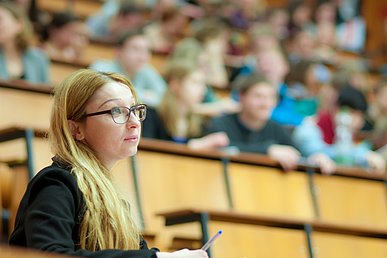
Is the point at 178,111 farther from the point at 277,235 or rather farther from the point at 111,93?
the point at 111,93

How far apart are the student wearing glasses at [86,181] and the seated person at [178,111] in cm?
181

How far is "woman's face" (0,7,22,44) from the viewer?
3.55m

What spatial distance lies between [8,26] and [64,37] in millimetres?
811

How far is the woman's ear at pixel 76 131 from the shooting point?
155 cm

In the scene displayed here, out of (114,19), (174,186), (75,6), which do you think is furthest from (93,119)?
(75,6)

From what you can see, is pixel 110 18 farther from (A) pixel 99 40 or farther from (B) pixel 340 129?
(B) pixel 340 129

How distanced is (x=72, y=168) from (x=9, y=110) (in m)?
1.66

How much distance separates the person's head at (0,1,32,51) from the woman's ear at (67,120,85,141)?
2089 millimetres

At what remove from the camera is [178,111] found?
346 centimetres

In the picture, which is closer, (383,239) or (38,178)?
(38,178)

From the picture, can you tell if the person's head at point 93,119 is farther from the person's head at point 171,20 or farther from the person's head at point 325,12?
the person's head at point 325,12

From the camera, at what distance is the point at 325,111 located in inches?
175

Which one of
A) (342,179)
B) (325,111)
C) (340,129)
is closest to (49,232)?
(342,179)

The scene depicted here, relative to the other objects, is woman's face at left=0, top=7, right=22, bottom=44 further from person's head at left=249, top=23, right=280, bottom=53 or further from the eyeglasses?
the eyeglasses
